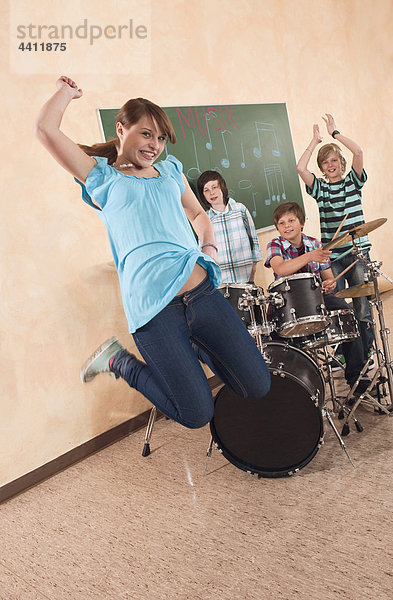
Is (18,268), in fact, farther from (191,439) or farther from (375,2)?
(375,2)

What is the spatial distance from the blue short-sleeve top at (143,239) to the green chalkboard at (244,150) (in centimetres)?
161

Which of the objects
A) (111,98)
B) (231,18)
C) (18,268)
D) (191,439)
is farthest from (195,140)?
(191,439)

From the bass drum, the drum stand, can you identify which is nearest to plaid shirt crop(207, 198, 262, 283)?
the drum stand

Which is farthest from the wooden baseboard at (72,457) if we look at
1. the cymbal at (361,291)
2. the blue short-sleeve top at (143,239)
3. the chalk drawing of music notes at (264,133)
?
the chalk drawing of music notes at (264,133)

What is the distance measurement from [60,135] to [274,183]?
10.4ft

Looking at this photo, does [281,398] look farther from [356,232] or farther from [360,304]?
[360,304]

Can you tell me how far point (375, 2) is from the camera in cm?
638

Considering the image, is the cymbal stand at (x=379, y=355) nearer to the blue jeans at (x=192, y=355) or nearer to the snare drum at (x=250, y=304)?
the snare drum at (x=250, y=304)

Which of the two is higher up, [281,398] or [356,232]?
[356,232]

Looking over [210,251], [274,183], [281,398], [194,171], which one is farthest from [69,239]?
[274,183]

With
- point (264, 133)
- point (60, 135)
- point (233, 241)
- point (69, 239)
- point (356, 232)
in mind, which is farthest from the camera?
point (264, 133)

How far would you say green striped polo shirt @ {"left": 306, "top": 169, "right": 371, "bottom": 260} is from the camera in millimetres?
3924

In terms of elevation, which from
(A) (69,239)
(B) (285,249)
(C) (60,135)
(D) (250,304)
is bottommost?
(D) (250,304)

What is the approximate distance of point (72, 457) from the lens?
3102 mm
